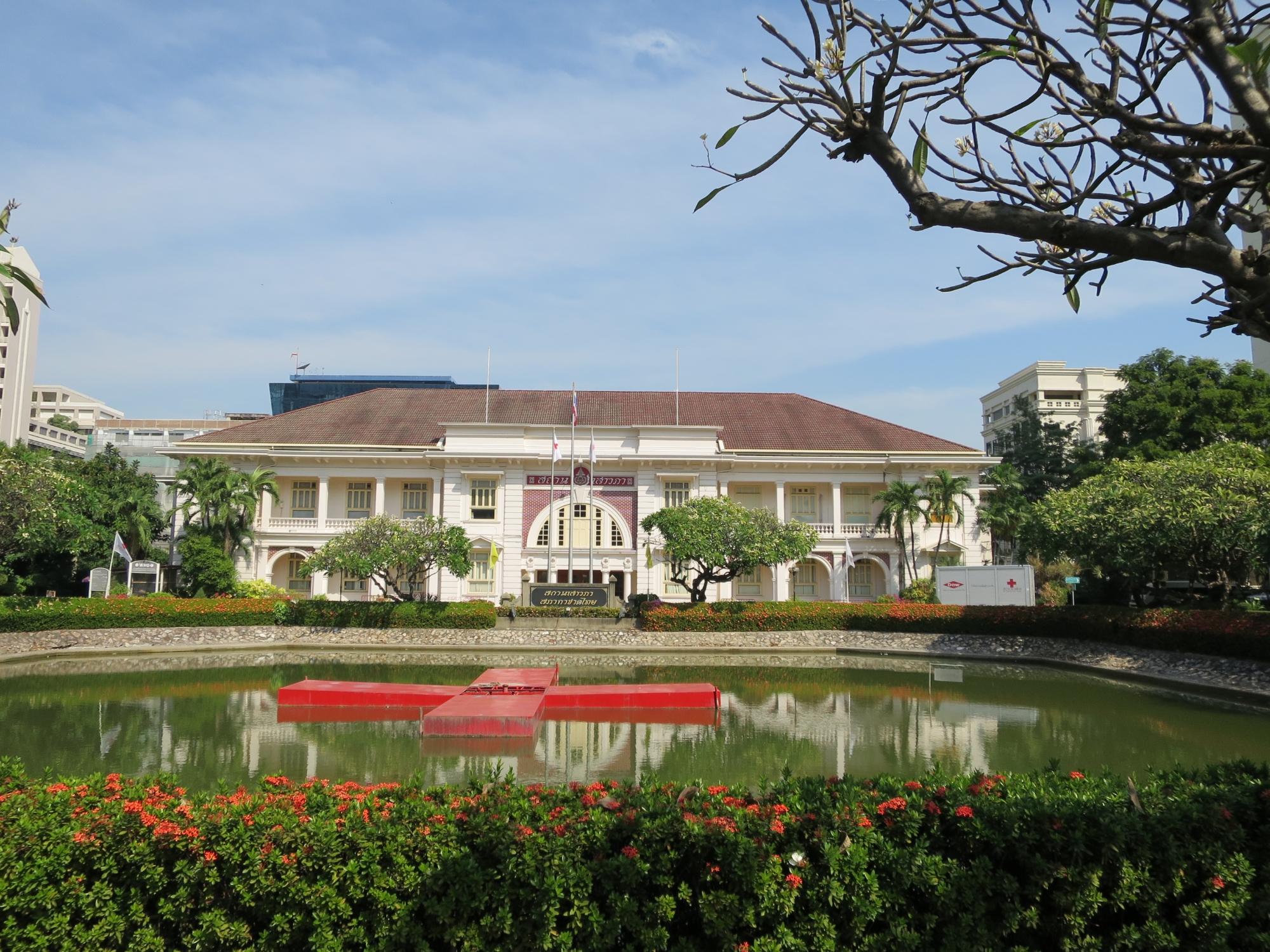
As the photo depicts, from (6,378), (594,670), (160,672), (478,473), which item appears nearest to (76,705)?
(160,672)

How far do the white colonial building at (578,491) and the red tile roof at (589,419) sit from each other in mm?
203

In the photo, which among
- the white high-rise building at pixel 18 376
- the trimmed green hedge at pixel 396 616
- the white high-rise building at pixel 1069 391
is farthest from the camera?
the white high-rise building at pixel 1069 391

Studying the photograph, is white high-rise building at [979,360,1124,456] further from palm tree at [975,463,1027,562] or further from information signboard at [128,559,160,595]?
information signboard at [128,559,160,595]

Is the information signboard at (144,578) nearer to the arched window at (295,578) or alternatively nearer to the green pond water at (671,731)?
the arched window at (295,578)

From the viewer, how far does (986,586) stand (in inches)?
1353

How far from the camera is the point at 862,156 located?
528 centimetres

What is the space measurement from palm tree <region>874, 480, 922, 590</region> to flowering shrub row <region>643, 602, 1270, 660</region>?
6879 mm

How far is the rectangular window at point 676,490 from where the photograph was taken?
42.4 m

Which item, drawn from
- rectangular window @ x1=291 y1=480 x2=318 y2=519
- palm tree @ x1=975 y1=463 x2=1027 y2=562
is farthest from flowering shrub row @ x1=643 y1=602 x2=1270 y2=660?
rectangular window @ x1=291 y1=480 x2=318 y2=519

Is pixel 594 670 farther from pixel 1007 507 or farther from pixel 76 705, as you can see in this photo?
pixel 1007 507

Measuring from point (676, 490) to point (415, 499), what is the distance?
1295 cm

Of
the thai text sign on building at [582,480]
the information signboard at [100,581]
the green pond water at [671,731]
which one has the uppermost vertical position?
the thai text sign on building at [582,480]

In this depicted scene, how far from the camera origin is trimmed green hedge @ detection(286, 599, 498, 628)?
33188mm

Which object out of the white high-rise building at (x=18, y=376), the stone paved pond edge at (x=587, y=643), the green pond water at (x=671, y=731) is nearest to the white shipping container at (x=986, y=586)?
the stone paved pond edge at (x=587, y=643)
